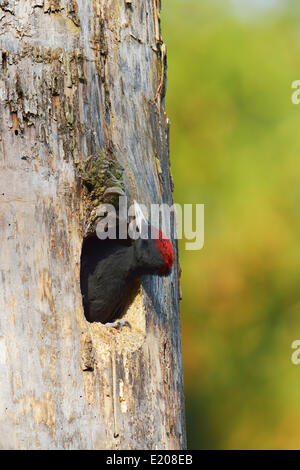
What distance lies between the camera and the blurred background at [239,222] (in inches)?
190

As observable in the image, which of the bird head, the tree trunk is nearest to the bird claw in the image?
the tree trunk

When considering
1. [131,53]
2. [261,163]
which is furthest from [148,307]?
[261,163]

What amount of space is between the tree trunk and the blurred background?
2078 mm

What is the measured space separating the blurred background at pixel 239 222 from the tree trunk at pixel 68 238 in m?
2.08

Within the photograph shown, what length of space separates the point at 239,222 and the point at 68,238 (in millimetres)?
2448

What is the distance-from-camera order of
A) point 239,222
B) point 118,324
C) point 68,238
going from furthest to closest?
1. point 239,222
2. point 118,324
3. point 68,238

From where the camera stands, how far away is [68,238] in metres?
2.53

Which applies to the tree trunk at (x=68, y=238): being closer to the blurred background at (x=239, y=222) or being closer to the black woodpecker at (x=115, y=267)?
the black woodpecker at (x=115, y=267)

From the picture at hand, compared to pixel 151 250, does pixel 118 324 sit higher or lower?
lower

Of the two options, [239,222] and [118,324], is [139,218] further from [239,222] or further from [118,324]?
[239,222]

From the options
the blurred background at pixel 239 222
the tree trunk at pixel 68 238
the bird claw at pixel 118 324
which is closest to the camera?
the tree trunk at pixel 68 238

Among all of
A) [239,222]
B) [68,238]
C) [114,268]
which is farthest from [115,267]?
[239,222]

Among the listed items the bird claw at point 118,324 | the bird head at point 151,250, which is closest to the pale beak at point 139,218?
the bird head at point 151,250
